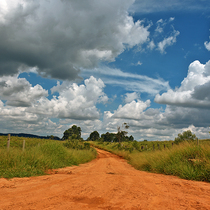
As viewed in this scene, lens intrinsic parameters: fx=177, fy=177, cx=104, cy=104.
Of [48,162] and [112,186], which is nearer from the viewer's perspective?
[112,186]

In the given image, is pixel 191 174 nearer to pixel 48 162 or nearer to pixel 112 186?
pixel 112 186

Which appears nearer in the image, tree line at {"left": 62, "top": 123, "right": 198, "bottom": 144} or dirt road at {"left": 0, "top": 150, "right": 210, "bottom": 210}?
dirt road at {"left": 0, "top": 150, "right": 210, "bottom": 210}

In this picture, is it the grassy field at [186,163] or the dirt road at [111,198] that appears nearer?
the dirt road at [111,198]

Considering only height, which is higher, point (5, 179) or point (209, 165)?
point (209, 165)

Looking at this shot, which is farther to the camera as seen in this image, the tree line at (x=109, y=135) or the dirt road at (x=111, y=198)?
the tree line at (x=109, y=135)

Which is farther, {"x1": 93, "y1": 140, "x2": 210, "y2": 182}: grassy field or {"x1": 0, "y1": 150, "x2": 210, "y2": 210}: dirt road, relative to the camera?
{"x1": 93, "y1": 140, "x2": 210, "y2": 182}: grassy field

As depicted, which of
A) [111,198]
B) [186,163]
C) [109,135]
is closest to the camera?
[111,198]

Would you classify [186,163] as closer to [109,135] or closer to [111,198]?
[111,198]

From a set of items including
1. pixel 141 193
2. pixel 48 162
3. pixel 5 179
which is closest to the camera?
pixel 141 193

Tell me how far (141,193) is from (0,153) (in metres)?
8.28

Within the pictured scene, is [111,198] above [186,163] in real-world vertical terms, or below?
below

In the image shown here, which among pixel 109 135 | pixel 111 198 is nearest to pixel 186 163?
pixel 111 198

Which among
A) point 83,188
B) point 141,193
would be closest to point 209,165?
point 141,193

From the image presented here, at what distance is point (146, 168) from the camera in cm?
1204
